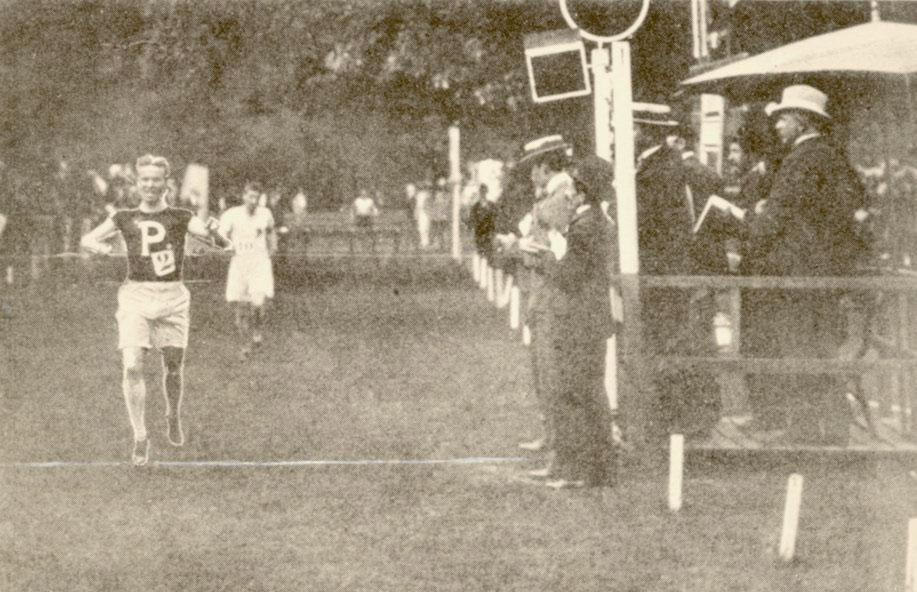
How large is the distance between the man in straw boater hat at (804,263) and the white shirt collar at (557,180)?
1593 millimetres

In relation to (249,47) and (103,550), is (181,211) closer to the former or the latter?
(103,550)

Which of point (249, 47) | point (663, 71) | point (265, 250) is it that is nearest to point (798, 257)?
point (265, 250)

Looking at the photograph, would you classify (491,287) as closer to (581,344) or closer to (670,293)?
(670,293)

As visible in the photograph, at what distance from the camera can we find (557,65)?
37.6 ft

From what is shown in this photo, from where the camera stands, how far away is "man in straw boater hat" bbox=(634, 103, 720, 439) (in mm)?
11102

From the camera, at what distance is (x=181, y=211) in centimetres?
1053

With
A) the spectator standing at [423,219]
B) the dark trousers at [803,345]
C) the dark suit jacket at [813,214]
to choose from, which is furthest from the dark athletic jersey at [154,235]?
the spectator standing at [423,219]

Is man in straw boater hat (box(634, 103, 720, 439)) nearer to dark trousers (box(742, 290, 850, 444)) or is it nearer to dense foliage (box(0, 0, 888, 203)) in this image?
dark trousers (box(742, 290, 850, 444))

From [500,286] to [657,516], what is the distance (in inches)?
676

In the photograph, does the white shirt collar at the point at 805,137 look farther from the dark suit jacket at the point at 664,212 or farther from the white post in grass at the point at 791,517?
the white post in grass at the point at 791,517

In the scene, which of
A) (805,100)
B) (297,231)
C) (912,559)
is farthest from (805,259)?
(297,231)

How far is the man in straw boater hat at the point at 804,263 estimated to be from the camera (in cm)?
1093

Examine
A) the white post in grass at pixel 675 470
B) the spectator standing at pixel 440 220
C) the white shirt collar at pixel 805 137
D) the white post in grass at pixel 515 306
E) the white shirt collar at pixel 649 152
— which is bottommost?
the spectator standing at pixel 440 220

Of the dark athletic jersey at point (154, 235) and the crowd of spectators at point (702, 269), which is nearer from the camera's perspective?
the crowd of spectators at point (702, 269)
